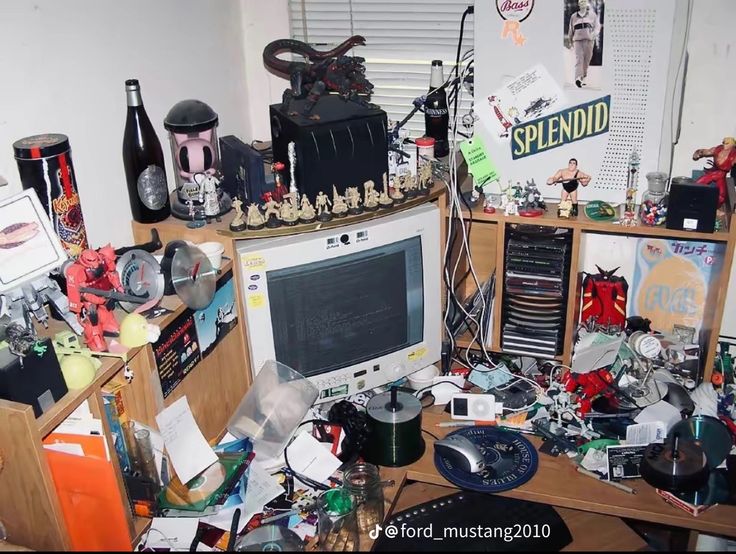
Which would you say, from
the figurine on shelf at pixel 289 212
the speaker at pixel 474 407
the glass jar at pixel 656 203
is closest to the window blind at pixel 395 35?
the glass jar at pixel 656 203

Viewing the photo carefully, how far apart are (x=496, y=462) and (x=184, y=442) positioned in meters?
0.74

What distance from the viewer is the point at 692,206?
5.97ft

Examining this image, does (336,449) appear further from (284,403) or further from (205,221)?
(205,221)

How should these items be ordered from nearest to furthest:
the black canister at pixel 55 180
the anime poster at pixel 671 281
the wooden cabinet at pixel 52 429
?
the wooden cabinet at pixel 52 429 → the black canister at pixel 55 180 → the anime poster at pixel 671 281

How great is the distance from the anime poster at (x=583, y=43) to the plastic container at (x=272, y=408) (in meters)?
1.02

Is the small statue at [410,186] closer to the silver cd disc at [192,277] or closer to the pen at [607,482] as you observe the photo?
the silver cd disc at [192,277]

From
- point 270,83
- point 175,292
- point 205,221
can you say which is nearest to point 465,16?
point 270,83

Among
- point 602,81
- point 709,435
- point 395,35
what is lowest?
point 709,435

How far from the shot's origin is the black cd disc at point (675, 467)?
1651mm

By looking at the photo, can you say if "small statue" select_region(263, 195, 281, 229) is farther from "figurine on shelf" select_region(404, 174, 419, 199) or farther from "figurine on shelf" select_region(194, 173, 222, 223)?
"figurine on shelf" select_region(404, 174, 419, 199)

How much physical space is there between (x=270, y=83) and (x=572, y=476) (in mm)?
1524

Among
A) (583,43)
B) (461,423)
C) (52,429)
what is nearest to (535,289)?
(461,423)

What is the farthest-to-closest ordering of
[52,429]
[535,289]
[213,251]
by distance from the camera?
[535,289] → [213,251] → [52,429]

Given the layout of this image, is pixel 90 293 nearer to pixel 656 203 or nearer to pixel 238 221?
pixel 238 221
